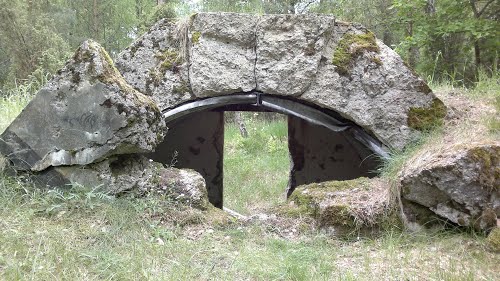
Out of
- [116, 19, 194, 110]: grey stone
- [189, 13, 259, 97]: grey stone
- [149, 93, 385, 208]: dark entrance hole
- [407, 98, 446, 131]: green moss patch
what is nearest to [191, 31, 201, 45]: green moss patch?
[189, 13, 259, 97]: grey stone

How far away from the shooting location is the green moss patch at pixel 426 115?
13.9 feet

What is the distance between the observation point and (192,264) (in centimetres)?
284

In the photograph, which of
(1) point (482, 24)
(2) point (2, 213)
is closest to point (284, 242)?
(2) point (2, 213)

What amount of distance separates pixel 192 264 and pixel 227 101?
2092 mm

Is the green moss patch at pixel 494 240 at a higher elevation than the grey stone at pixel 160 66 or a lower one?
lower

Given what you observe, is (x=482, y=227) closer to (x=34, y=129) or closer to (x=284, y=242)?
(x=284, y=242)

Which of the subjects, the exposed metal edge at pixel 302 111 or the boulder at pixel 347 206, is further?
the exposed metal edge at pixel 302 111

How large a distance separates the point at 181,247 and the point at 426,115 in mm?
2523

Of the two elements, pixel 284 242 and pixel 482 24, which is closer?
Result: pixel 284 242

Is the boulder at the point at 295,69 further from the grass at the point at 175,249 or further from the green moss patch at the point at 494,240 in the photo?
the green moss patch at the point at 494,240

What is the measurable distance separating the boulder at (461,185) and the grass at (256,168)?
375 centimetres

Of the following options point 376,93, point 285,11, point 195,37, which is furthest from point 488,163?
point 285,11

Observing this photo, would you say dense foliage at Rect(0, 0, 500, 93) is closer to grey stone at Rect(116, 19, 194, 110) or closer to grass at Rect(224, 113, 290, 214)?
grey stone at Rect(116, 19, 194, 110)

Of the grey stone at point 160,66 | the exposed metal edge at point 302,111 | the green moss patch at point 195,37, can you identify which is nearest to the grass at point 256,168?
the exposed metal edge at point 302,111
